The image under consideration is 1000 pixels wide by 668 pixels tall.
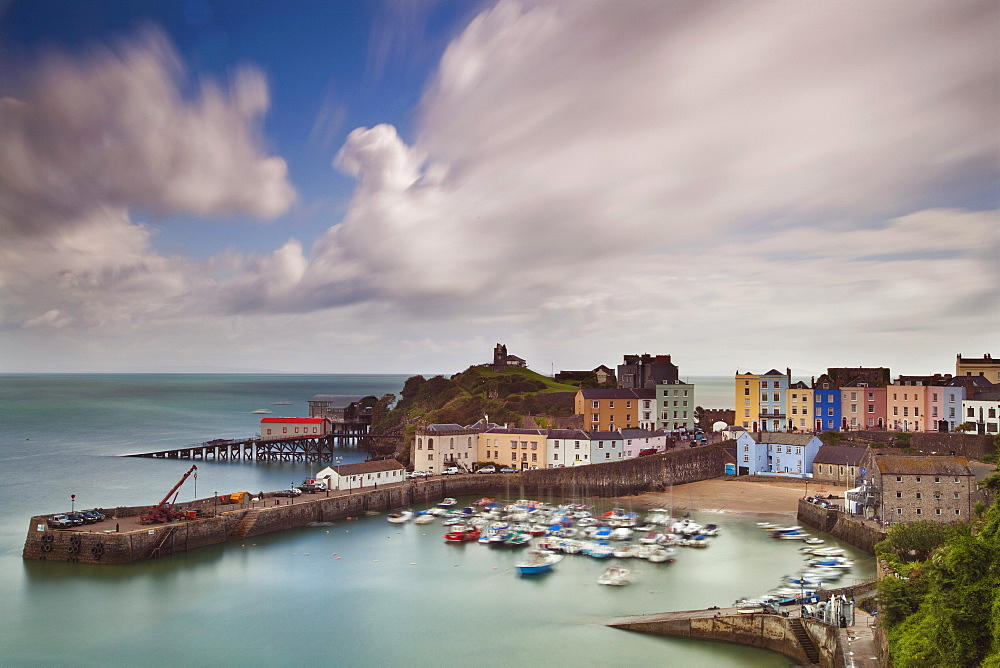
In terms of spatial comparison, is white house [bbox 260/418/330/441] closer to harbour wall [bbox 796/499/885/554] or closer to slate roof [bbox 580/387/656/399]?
slate roof [bbox 580/387/656/399]

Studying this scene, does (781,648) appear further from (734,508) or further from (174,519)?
(174,519)

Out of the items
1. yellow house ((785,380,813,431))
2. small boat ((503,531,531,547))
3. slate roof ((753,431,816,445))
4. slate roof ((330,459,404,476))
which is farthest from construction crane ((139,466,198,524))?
yellow house ((785,380,813,431))

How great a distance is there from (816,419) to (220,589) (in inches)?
1693

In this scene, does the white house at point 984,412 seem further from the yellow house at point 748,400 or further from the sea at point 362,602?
the sea at point 362,602

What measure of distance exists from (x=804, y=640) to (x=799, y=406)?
124ft

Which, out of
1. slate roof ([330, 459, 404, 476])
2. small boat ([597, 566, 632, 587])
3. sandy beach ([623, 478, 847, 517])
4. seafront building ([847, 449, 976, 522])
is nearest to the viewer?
small boat ([597, 566, 632, 587])

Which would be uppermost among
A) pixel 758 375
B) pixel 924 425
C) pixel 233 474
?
pixel 758 375

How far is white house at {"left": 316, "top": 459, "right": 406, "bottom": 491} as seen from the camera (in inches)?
1519

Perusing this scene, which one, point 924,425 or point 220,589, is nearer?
point 220,589

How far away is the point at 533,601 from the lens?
2298cm

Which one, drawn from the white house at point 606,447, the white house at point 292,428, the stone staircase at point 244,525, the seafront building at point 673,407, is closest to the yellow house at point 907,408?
the seafront building at point 673,407

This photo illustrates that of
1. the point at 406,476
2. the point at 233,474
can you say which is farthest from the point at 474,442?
the point at 233,474

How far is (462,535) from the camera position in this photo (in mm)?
31469

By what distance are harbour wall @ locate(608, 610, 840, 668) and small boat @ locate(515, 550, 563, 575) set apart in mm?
6121
